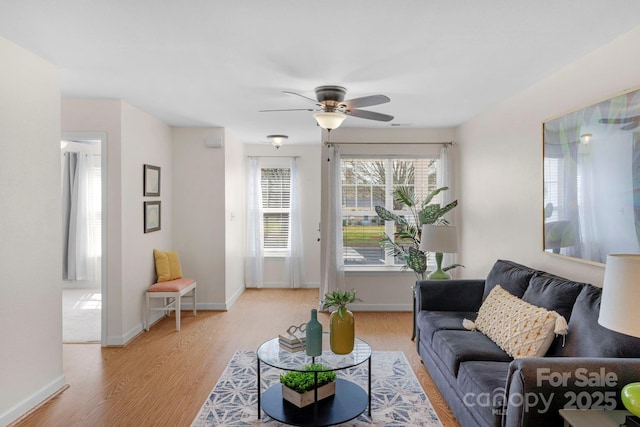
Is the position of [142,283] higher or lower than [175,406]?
higher

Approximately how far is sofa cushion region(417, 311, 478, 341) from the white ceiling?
6.52 ft

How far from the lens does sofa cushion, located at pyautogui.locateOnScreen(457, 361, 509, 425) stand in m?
2.07

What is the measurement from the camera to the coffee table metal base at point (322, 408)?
2.54 m

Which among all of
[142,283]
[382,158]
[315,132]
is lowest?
[142,283]

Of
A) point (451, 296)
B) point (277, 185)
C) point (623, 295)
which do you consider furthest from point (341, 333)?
point (277, 185)

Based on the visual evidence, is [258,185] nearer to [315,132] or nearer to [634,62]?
[315,132]

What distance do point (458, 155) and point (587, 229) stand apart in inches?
110

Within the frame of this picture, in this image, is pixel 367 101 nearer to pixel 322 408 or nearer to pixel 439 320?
pixel 439 320

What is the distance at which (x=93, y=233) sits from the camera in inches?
274

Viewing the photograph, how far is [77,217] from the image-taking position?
22.6 feet

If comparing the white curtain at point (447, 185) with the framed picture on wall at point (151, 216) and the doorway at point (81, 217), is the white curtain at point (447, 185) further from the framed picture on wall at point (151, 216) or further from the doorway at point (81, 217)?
the doorway at point (81, 217)

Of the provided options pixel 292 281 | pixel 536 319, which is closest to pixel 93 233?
pixel 292 281

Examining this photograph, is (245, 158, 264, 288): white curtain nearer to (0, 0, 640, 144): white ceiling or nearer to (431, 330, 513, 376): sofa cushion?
(0, 0, 640, 144): white ceiling

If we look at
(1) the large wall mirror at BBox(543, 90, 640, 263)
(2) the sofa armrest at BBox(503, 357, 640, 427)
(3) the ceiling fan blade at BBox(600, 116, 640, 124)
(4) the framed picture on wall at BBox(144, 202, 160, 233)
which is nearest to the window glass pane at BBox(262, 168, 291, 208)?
(4) the framed picture on wall at BBox(144, 202, 160, 233)
